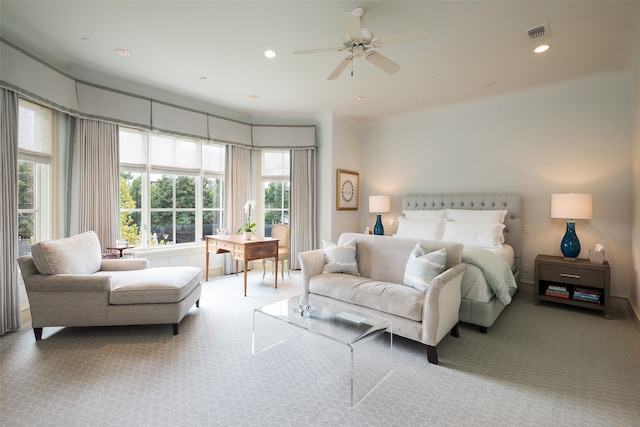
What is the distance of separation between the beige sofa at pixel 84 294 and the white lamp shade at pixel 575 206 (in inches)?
168

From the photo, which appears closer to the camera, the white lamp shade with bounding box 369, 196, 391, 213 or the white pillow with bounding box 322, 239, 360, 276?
the white pillow with bounding box 322, 239, 360, 276

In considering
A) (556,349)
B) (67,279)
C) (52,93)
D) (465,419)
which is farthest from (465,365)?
(52,93)

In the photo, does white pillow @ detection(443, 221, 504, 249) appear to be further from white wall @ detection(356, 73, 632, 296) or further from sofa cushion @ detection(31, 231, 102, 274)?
sofa cushion @ detection(31, 231, 102, 274)

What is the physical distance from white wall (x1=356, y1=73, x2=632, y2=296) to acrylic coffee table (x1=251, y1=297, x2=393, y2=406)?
2.99 metres

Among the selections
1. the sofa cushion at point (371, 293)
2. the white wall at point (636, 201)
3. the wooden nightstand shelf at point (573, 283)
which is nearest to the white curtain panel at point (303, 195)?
the sofa cushion at point (371, 293)

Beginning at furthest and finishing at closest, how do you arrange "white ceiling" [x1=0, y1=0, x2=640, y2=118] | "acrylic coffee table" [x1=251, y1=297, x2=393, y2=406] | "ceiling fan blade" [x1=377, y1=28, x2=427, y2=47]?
"white ceiling" [x1=0, y1=0, x2=640, y2=118], "ceiling fan blade" [x1=377, y1=28, x2=427, y2=47], "acrylic coffee table" [x1=251, y1=297, x2=393, y2=406]

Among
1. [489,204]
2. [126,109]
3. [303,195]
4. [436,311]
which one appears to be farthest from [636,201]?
[126,109]

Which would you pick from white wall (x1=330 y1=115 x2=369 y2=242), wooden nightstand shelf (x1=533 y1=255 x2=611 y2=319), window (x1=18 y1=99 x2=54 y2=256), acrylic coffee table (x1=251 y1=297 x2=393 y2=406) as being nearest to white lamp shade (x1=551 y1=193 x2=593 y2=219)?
wooden nightstand shelf (x1=533 y1=255 x2=611 y2=319)

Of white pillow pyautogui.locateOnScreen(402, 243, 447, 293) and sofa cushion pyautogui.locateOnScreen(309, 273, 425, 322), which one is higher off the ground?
white pillow pyautogui.locateOnScreen(402, 243, 447, 293)

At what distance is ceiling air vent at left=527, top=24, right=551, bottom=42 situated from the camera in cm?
266

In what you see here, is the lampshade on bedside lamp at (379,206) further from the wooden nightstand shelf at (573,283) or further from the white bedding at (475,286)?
the white bedding at (475,286)

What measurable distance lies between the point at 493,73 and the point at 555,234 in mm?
2237

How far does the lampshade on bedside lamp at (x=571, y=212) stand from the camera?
3.45 meters

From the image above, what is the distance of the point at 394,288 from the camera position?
8.63 ft
